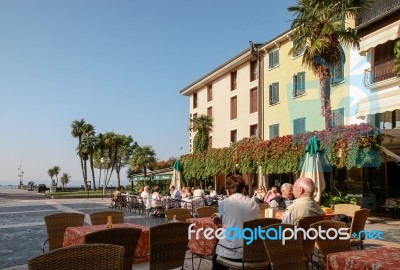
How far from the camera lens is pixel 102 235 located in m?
4.71

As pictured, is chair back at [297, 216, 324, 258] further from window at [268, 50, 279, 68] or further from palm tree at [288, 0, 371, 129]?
window at [268, 50, 279, 68]

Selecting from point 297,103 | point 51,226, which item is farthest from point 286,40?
point 51,226

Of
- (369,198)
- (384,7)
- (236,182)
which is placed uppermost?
(384,7)

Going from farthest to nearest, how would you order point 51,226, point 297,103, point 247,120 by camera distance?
point 247,120 < point 297,103 < point 51,226

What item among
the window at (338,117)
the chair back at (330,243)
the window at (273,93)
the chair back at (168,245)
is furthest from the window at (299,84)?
the chair back at (168,245)

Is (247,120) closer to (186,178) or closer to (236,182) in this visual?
(186,178)

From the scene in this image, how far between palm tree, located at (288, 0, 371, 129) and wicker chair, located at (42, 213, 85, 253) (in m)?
12.0

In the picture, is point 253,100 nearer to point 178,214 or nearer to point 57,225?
point 178,214

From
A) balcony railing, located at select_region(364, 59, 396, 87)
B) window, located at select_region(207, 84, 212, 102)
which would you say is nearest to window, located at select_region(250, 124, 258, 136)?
window, located at select_region(207, 84, 212, 102)

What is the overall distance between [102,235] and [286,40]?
21.9 metres

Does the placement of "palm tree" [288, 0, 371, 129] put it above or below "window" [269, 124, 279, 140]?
above

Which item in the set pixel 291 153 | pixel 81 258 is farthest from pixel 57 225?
pixel 291 153

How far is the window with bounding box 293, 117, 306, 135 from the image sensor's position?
22.8 metres

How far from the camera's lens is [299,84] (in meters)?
23.1
